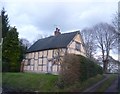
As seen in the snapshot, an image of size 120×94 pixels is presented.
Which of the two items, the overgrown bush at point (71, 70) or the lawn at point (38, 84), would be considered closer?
the lawn at point (38, 84)

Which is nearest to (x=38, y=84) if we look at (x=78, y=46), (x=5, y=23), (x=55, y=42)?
(x=78, y=46)

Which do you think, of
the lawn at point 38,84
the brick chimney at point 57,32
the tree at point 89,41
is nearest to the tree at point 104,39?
the tree at point 89,41

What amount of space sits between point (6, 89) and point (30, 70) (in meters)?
17.4

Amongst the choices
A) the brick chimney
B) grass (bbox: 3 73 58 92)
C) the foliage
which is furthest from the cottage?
the foliage

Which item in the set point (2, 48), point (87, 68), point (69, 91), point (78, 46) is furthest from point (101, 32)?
point (69, 91)

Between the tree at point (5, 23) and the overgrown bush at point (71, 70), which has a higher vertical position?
the tree at point (5, 23)

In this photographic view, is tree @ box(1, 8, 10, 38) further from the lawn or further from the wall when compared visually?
the lawn

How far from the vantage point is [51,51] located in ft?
149

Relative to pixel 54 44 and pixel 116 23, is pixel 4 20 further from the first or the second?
pixel 116 23

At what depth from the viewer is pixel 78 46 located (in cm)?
4556

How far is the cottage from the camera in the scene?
141ft

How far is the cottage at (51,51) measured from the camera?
141 ft

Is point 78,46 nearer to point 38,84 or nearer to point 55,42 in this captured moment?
point 55,42

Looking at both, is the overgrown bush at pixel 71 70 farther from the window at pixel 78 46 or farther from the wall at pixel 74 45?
the window at pixel 78 46
